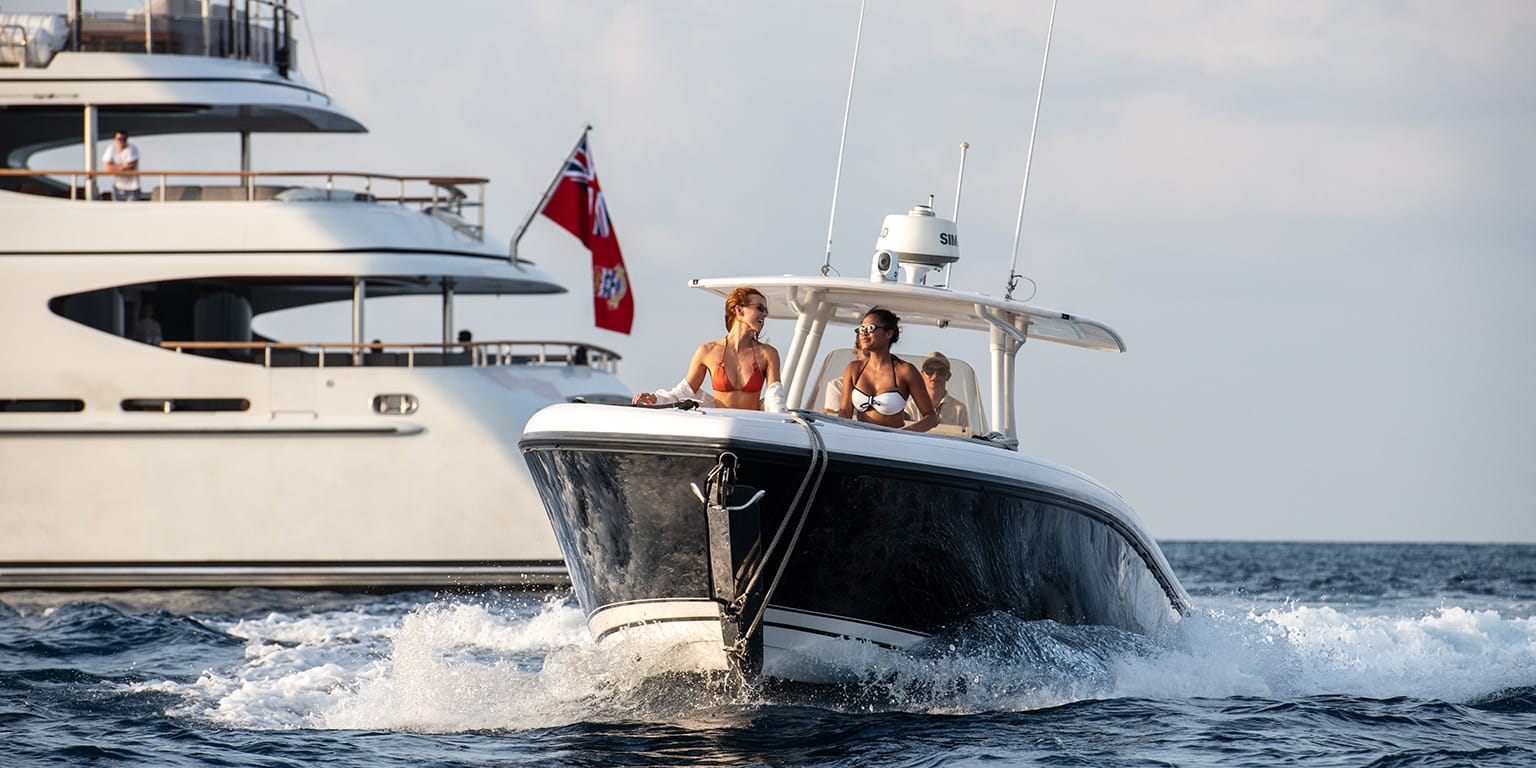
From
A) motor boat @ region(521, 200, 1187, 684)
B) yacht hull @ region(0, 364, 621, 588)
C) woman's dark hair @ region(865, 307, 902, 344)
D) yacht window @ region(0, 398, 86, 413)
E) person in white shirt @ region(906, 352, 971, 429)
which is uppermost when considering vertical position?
woman's dark hair @ region(865, 307, 902, 344)

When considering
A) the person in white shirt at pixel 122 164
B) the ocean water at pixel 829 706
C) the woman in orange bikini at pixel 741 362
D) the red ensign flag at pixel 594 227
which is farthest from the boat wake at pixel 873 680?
the person in white shirt at pixel 122 164

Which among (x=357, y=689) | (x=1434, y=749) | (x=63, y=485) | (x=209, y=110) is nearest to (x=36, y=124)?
(x=209, y=110)

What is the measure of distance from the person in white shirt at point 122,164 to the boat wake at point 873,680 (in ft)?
26.4

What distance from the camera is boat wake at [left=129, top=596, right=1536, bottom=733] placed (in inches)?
336

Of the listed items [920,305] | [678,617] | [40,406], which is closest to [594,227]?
[40,406]

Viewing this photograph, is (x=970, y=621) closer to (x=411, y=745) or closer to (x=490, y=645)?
(x=411, y=745)

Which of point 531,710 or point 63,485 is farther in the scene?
point 63,485

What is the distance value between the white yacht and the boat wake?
16.0 ft

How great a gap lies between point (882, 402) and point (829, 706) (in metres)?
1.61

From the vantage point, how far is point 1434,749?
7.98 m

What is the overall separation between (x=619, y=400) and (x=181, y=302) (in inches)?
213

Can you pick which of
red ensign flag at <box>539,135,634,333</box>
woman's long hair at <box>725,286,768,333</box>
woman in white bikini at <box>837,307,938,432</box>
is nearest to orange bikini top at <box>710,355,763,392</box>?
woman's long hair at <box>725,286,768,333</box>

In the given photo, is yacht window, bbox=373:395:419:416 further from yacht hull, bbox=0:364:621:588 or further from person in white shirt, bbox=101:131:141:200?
person in white shirt, bbox=101:131:141:200

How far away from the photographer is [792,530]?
26.7 ft
